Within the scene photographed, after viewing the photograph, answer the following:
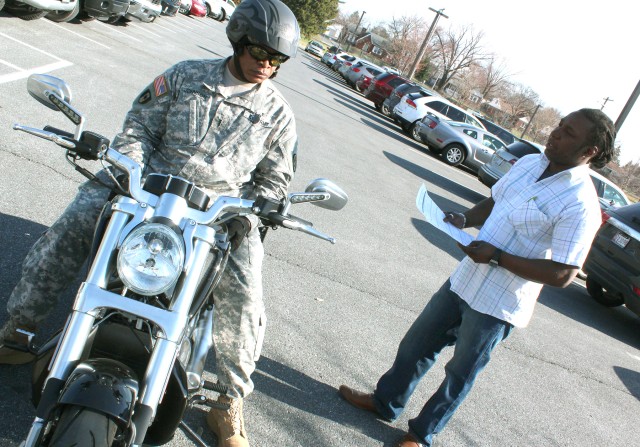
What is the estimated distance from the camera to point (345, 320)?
501 centimetres

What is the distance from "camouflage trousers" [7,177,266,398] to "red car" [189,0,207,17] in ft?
112

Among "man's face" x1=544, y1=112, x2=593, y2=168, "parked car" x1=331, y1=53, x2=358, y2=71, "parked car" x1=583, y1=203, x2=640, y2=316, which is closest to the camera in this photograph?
"man's face" x1=544, y1=112, x2=593, y2=168

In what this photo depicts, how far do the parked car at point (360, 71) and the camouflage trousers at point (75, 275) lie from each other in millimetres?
30433

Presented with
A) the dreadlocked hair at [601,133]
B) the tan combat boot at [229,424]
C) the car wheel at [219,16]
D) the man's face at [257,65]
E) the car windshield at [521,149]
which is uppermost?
the dreadlocked hair at [601,133]

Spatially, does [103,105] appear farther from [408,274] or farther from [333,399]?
[333,399]

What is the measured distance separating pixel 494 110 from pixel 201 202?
9544 cm

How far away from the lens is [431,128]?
19.2m

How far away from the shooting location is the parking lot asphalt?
369 centimetres

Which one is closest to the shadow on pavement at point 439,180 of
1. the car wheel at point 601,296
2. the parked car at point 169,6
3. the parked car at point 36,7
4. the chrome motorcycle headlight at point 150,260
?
the car wheel at point 601,296

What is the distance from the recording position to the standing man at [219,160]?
2709 mm

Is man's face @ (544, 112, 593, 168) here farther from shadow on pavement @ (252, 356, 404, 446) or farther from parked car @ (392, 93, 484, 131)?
parked car @ (392, 93, 484, 131)

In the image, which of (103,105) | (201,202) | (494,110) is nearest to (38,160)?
(103,105)

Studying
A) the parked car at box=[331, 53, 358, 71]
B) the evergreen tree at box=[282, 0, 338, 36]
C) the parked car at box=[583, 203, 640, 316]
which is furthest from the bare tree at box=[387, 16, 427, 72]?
the parked car at box=[583, 203, 640, 316]

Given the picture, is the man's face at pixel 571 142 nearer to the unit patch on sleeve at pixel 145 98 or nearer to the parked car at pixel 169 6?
the unit patch on sleeve at pixel 145 98
